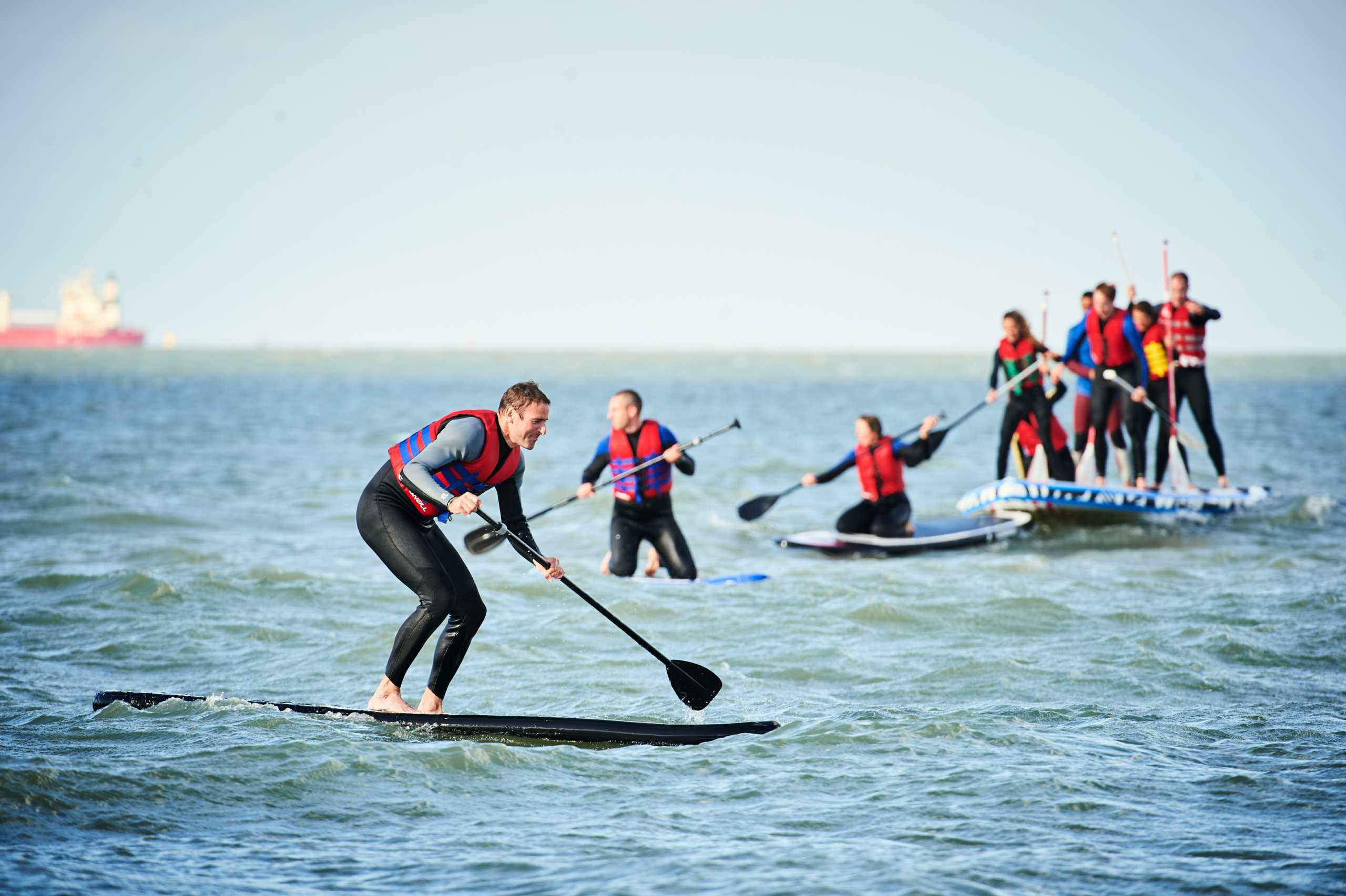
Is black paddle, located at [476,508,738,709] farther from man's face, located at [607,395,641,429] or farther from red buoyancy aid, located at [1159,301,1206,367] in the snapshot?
Answer: red buoyancy aid, located at [1159,301,1206,367]

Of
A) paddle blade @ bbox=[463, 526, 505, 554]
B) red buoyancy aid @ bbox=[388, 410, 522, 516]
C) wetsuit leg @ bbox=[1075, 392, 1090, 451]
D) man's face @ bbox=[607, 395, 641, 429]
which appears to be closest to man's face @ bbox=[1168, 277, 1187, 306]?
wetsuit leg @ bbox=[1075, 392, 1090, 451]

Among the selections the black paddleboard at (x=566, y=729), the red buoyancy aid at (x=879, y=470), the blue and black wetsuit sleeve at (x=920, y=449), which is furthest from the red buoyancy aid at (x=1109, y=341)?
the black paddleboard at (x=566, y=729)

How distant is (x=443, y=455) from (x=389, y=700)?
4.18 feet

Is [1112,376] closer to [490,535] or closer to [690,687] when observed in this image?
[490,535]

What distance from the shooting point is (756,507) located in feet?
38.0

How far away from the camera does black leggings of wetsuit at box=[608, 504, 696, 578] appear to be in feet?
29.4

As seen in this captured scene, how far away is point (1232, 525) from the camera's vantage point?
1216 cm

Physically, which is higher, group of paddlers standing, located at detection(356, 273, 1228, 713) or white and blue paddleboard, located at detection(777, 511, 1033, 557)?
group of paddlers standing, located at detection(356, 273, 1228, 713)

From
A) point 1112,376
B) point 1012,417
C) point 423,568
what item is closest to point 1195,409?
point 1112,376

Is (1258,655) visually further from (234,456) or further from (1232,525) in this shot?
(234,456)

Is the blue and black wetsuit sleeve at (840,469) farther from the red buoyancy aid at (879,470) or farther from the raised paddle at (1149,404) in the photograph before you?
the raised paddle at (1149,404)

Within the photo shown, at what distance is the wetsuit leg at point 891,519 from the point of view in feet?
35.0

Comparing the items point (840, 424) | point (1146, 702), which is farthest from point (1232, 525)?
point (840, 424)

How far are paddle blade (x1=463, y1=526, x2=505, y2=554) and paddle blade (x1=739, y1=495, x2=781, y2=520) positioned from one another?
419cm
